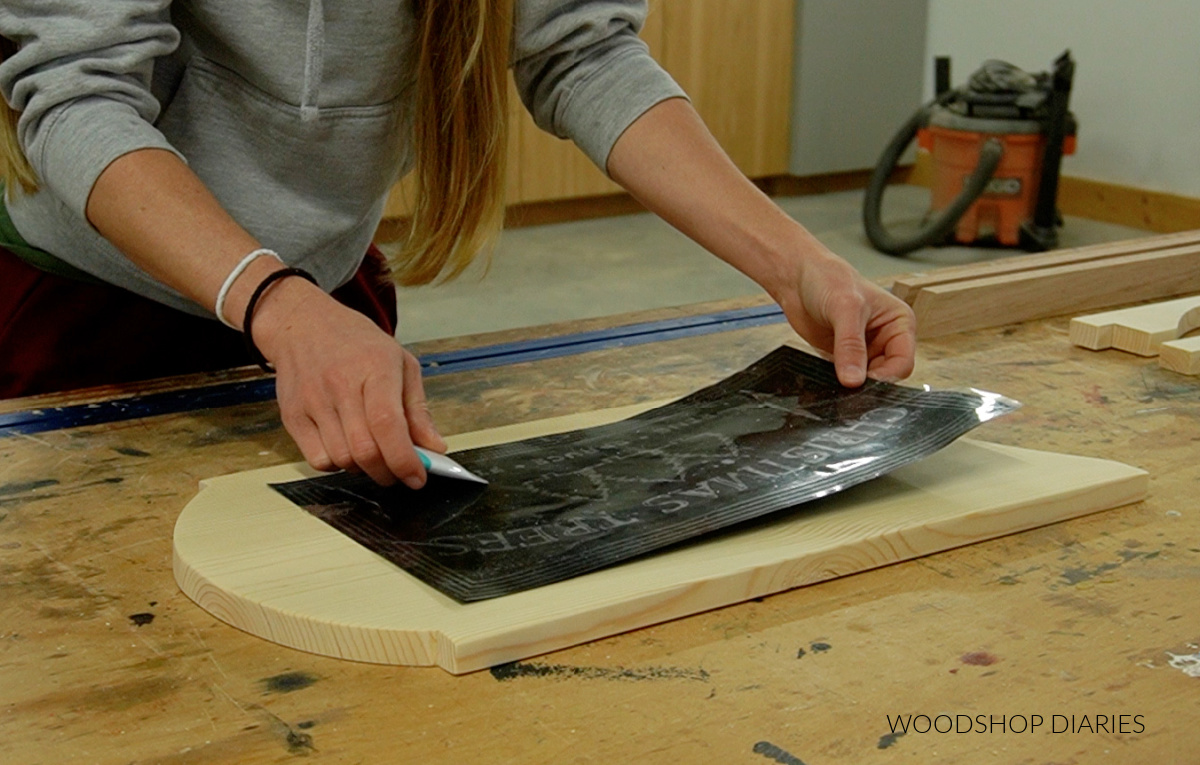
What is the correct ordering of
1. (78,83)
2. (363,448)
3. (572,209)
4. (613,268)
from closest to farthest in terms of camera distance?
(363,448), (78,83), (613,268), (572,209)

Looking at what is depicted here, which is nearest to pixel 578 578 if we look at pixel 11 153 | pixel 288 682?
pixel 288 682

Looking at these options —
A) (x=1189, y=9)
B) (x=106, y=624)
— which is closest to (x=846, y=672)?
(x=106, y=624)

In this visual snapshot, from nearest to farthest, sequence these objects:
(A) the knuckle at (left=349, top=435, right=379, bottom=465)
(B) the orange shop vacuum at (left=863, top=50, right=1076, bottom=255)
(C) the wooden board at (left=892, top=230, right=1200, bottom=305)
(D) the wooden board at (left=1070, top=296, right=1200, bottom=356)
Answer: (A) the knuckle at (left=349, top=435, right=379, bottom=465), (D) the wooden board at (left=1070, top=296, right=1200, bottom=356), (C) the wooden board at (left=892, top=230, right=1200, bottom=305), (B) the orange shop vacuum at (left=863, top=50, right=1076, bottom=255)

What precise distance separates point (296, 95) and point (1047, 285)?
0.81 m

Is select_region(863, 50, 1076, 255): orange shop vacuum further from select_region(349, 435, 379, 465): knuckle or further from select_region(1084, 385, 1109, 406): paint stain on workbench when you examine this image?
select_region(349, 435, 379, 465): knuckle

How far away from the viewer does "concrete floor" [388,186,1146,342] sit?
10.9 ft

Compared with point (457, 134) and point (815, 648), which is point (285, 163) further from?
point (815, 648)

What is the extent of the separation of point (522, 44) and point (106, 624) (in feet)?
2.15

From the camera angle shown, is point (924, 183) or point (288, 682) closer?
point (288, 682)

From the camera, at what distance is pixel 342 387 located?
2.66 ft

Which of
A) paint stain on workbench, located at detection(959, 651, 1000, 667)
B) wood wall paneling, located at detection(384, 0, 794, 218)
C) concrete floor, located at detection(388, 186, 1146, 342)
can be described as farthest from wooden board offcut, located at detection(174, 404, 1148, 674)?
wood wall paneling, located at detection(384, 0, 794, 218)

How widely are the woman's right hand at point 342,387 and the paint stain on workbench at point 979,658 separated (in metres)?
0.35

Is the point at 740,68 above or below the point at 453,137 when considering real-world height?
below

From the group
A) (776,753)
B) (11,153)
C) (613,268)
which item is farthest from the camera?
(613,268)
